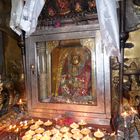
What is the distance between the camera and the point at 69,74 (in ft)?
5.67

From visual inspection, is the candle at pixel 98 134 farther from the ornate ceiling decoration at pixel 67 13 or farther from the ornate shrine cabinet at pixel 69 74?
the ornate ceiling decoration at pixel 67 13

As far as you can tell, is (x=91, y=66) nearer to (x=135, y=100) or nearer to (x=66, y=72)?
(x=66, y=72)

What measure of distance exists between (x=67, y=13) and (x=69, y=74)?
19.6 inches

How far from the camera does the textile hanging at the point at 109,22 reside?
1.22 m

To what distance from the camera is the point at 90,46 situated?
1.56m

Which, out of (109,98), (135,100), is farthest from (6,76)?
(135,100)

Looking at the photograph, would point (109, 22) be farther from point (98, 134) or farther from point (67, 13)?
point (98, 134)

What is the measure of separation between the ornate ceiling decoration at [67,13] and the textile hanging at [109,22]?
0.76 ft

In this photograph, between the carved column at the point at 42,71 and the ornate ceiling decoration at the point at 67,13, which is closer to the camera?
the ornate ceiling decoration at the point at 67,13

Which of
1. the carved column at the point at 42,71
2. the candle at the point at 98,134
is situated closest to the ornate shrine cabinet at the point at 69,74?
the carved column at the point at 42,71

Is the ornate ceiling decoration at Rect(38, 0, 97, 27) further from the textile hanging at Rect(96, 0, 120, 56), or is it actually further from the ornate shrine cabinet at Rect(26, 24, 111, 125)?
the textile hanging at Rect(96, 0, 120, 56)

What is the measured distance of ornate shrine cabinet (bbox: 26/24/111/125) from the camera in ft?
4.96

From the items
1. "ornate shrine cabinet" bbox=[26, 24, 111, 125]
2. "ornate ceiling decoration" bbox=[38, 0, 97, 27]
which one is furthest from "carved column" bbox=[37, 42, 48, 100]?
"ornate ceiling decoration" bbox=[38, 0, 97, 27]

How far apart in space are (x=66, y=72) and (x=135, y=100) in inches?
24.7
